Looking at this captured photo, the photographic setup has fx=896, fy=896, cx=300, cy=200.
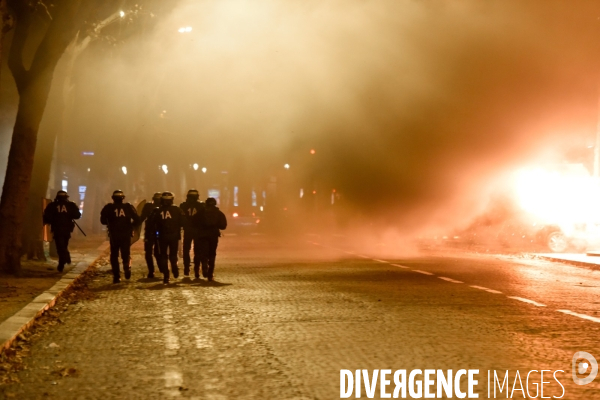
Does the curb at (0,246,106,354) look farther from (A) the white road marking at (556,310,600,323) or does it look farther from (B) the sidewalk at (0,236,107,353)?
(A) the white road marking at (556,310,600,323)

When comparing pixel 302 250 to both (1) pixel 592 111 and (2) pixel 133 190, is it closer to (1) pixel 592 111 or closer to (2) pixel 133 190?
(1) pixel 592 111

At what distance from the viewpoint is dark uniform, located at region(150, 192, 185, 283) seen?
58.6 feet

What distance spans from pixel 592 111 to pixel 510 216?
22.6 ft

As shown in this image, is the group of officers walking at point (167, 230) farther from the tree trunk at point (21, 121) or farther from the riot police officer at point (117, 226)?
the tree trunk at point (21, 121)

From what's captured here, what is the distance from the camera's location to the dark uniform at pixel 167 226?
17.9m

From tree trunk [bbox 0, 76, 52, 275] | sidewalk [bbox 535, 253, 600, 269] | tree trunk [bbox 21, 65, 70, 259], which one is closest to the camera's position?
tree trunk [bbox 0, 76, 52, 275]

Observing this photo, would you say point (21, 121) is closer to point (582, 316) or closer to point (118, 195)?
point (118, 195)

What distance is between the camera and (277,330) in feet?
34.9

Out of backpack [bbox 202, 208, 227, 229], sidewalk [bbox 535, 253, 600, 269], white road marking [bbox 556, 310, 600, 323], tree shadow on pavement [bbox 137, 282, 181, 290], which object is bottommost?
white road marking [bbox 556, 310, 600, 323]

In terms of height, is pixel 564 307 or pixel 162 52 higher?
pixel 162 52

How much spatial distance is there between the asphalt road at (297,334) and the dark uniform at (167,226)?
0.69 meters

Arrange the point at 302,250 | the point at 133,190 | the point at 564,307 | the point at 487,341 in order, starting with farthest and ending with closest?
the point at 133,190 → the point at 302,250 → the point at 564,307 → the point at 487,341

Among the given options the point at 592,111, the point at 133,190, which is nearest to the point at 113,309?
the point at 592,111

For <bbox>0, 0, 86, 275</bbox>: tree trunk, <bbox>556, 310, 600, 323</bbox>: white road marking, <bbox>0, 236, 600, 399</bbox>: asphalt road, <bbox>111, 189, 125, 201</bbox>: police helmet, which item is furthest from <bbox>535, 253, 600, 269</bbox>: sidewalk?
<bbox>0, 0, 86, 275</bbox>: tree trunk
